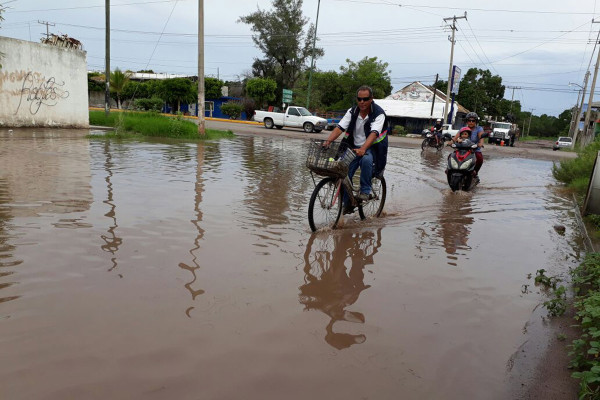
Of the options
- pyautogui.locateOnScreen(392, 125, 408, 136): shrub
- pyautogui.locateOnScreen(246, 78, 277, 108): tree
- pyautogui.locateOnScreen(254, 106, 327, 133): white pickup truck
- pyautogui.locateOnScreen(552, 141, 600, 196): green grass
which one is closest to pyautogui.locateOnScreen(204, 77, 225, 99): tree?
pyautogui.locateOnScreen(246, 78, 277, 108): tree

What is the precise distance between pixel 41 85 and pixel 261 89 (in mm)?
30441

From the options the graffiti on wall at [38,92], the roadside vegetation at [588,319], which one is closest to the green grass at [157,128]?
the graffiti on wall at [38,92]

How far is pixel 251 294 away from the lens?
11.5 ft

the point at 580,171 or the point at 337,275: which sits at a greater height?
the point at 580,171

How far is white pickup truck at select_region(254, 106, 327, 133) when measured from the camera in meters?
30.0

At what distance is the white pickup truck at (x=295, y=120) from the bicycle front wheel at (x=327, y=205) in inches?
969

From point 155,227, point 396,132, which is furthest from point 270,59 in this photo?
point 155,227

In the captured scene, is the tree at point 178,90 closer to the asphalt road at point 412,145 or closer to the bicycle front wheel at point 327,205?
the asphalt road at point 412,145

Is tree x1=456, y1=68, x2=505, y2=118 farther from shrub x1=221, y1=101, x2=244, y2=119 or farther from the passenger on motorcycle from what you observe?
the passenger on motorcycle

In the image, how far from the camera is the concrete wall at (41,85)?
17.2m

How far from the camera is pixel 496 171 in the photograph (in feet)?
48.6

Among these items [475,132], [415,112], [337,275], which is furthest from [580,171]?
[415,112]

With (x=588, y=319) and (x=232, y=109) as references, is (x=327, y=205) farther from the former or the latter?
(x=232, y=109)

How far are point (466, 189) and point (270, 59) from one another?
48762 millimetres
